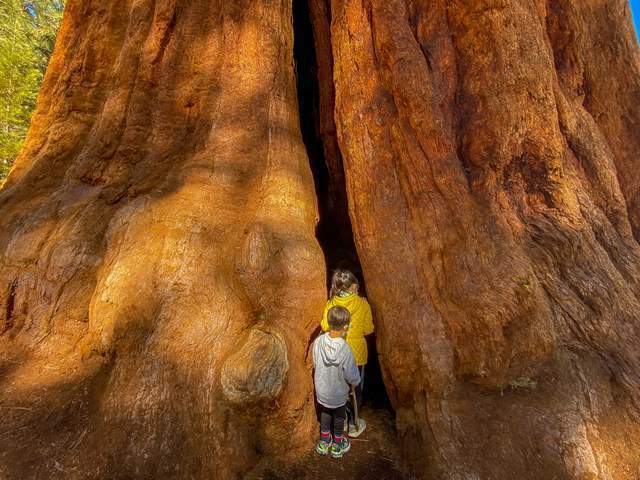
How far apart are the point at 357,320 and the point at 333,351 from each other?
0.51 meters

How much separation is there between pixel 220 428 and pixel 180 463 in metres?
0.30

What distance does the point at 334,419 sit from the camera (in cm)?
270

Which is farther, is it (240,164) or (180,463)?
(240,164)

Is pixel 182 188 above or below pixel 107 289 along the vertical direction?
above

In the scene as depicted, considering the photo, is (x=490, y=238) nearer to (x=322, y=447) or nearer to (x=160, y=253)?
(x=322, y=447)

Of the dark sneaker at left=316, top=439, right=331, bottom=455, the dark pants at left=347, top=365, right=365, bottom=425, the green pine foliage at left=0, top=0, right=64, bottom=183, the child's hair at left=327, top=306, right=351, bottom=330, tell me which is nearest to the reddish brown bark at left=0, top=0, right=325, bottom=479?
the dark sneaker at left=316, top=439, right=331, bottom=455

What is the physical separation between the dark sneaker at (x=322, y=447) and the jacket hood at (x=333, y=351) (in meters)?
0.66

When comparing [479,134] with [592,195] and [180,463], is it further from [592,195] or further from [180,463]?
[180,463]

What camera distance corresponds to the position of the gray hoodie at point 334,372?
259 cm

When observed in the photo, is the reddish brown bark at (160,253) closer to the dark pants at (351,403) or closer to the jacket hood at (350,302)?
the jacket hood at (350,302)

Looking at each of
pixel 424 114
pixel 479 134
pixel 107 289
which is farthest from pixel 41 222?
pixel 479 134

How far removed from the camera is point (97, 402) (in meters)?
2.33

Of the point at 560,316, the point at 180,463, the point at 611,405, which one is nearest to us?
the point at 180,463

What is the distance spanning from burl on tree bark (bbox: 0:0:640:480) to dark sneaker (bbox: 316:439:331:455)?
11 cm
